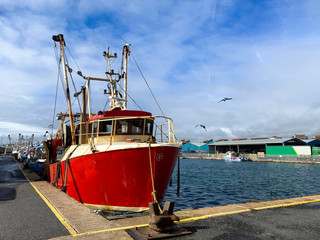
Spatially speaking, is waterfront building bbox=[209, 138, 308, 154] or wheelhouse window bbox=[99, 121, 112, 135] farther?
waterfront building bbox=[209, 138, 308, 154]

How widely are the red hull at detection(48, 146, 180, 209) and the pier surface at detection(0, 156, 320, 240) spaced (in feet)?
5.87

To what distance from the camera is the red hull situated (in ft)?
29.9

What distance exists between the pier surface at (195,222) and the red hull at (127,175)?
1790 millimetres

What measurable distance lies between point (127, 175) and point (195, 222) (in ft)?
12.8

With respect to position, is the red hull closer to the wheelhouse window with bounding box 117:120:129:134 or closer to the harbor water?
the wheelhouse window with bounding box 117:120:129:134

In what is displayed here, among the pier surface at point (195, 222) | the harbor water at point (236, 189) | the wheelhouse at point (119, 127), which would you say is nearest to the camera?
the pier surface at point (195, 222)

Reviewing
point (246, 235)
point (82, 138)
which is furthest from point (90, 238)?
point (82, 138)

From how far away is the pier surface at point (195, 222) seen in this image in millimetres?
5242

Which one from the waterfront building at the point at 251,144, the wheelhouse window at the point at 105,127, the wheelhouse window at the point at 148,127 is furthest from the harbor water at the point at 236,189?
the waterfront building at the point at 251,144

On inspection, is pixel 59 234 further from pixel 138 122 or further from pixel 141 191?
pixel 138 122

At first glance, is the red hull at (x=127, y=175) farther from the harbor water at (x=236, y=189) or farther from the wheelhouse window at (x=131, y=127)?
the harbor water at (x=236, y=189)

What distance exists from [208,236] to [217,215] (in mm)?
1637

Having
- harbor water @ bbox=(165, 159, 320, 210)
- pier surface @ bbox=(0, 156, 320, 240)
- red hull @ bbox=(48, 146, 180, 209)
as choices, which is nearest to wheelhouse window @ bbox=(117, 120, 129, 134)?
red hull @ bbox=(48, 146, 180, 209)

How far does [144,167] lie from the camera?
9.12 metres
